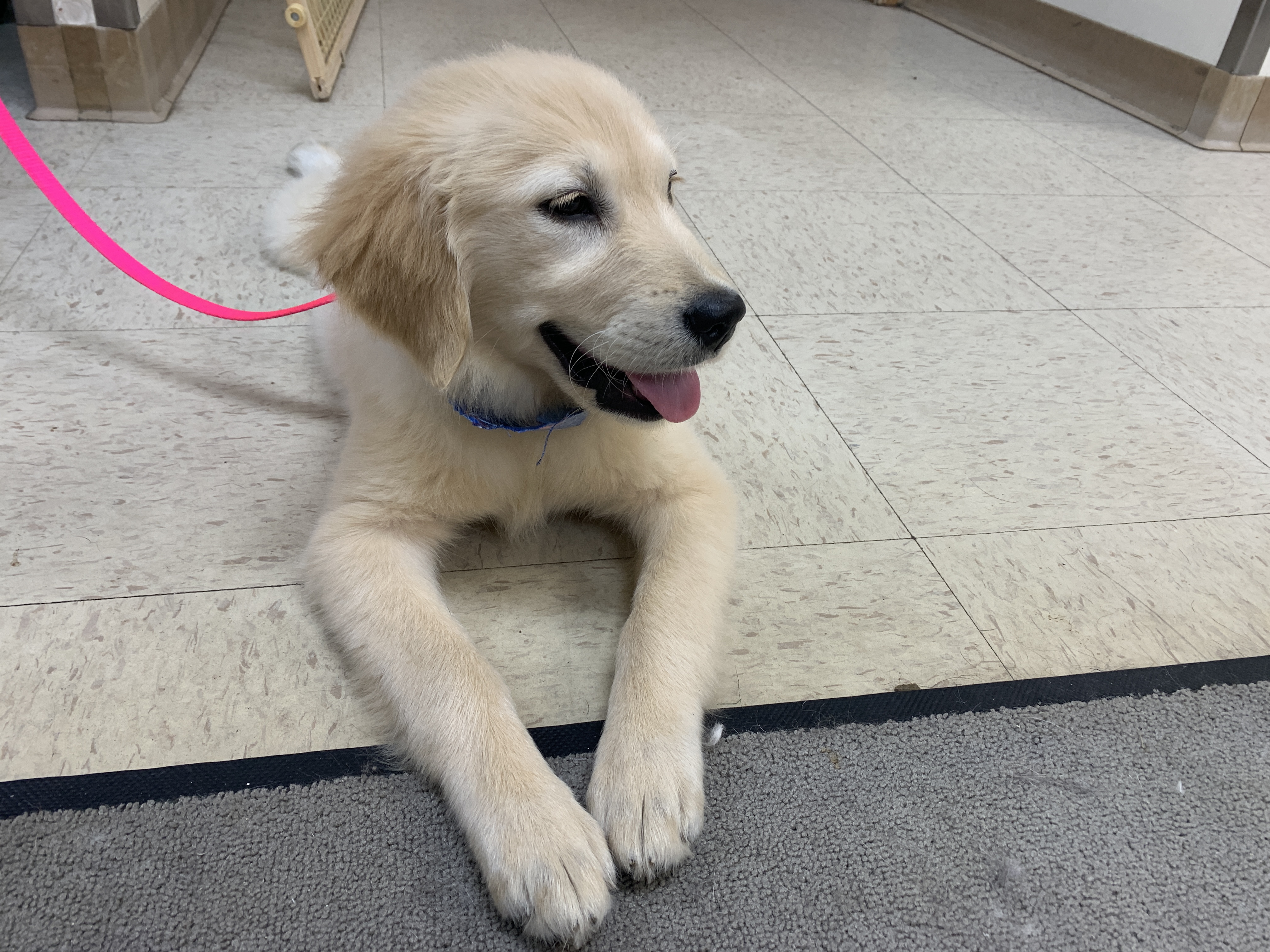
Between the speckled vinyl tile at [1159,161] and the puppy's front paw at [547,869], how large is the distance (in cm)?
373

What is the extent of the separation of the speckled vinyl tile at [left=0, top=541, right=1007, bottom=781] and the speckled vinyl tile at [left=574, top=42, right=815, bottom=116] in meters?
3.25

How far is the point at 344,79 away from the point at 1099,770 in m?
4.34

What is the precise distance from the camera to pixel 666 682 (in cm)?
128

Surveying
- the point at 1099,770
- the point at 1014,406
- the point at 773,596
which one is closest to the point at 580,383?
the point at 773,596

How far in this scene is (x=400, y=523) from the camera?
4.96 feet

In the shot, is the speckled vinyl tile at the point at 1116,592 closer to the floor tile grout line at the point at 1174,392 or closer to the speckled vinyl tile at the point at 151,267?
the floor tile grout line at the point at 1174,392

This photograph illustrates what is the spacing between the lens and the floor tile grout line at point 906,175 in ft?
9.52

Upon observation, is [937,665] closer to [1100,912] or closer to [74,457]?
[1100,912]

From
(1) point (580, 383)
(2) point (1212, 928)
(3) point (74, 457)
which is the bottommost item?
(3) point (74, 457)

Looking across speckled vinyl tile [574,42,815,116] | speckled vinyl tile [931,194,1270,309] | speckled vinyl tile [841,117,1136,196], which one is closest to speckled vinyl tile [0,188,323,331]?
speckled vinyl tile [574,42,815,116]

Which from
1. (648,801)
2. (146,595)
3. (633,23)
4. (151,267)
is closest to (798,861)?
(648,801)

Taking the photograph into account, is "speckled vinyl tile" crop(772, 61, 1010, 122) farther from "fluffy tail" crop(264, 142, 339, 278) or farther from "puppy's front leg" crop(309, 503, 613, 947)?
"puppy's front leg" crop(309, 503, 613, 947)

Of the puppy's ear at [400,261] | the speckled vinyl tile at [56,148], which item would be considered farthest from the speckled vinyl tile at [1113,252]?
the speckled vinyl tile at [56,148]

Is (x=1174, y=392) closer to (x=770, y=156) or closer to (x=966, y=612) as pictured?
(x=966, y=612)
